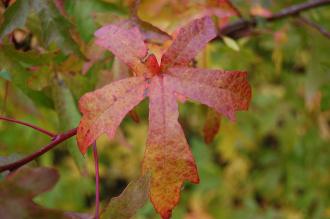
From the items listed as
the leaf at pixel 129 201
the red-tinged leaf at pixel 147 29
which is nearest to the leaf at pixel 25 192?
the leaf at pixel 129 201

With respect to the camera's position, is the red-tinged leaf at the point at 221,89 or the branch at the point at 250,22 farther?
the branch at the point at 250,22

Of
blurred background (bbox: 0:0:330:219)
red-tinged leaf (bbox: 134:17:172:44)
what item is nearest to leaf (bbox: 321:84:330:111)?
blurred background (bbox: 0:0:330:219)

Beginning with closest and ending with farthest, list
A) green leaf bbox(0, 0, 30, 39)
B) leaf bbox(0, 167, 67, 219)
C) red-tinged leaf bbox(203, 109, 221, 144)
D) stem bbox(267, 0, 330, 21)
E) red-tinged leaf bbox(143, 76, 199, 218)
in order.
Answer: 1. leaf bbox(0, 167, 67, 219)
2. red-tinged leaf bbox(143, 76, 199, 218)
3. green leaf bbox(0, 0, 30, 39)
4. red-tinged leaf bbox(203, 109, 221, 144)
5. stem bbox(267, 0, 330, 21)

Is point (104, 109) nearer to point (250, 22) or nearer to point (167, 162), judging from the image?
point (167, 162)

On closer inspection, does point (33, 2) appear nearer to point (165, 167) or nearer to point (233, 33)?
point (165, 167)

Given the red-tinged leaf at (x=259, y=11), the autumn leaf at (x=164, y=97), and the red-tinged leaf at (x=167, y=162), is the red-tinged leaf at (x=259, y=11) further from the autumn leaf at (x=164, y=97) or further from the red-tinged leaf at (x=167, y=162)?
the red-tinged leaf at (x=167, y=162)

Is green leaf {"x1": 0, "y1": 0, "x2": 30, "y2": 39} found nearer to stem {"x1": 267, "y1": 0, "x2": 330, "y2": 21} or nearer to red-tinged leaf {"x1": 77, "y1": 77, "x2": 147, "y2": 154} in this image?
red-tinged leaf {"x1": 77, "y1": 77, "x2": 147, "y2": 154}

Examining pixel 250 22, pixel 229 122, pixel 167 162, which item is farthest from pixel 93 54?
pixel 229 122
